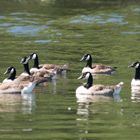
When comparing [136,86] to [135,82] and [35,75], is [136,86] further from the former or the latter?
[35,75]

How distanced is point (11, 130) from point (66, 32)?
33.4 m

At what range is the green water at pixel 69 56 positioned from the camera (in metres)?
22.2

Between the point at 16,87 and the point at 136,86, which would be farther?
the point at 136,86

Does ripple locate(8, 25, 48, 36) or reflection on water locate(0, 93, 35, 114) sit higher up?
ripple locate(8, 25, 48, 36)

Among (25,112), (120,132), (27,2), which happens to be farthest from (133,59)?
(27,2)

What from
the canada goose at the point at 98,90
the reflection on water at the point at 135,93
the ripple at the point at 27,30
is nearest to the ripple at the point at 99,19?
the ripple at the point at 27,30

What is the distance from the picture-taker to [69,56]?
138 ft

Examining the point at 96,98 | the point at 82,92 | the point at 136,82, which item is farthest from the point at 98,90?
the point at 136,82

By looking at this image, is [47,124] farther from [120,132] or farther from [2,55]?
[2,55]

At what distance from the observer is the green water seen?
22.2 meters

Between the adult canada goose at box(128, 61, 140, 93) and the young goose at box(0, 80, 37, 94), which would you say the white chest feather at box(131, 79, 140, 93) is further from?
the young goose at box(0, 80, 37, 94)

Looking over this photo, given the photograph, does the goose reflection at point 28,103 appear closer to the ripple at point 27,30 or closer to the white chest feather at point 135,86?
the white chest feather at point 135,86

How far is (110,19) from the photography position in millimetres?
62625

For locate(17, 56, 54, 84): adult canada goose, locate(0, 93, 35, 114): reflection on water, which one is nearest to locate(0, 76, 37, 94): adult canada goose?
locate(0, 93, 35, 114): reflection on water
